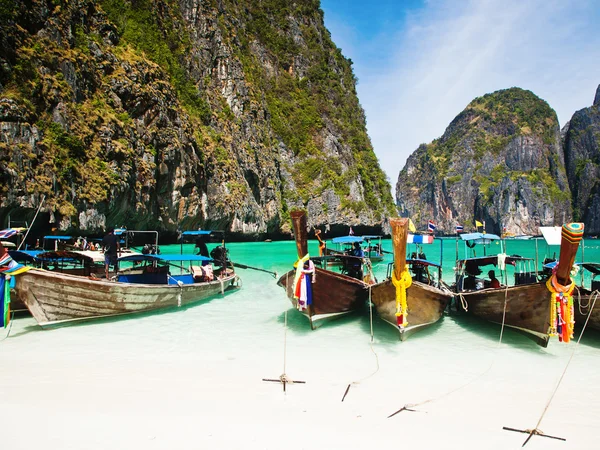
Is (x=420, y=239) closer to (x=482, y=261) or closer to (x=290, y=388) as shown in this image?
(x=482, y=261)

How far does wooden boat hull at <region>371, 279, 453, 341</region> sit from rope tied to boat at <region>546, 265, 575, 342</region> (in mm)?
2188

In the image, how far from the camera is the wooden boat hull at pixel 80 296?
7789 mm

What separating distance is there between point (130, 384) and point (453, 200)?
146261 mm

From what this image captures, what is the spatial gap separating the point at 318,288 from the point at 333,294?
535 millimetres

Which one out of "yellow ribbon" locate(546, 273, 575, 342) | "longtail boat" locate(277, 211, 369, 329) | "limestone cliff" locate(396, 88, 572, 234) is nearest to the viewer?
"yellow ribbon" locate(546, 273, 575, 342)

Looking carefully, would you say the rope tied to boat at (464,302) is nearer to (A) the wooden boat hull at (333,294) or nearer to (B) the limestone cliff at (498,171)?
(A) the wooden boat hull at (333,294)

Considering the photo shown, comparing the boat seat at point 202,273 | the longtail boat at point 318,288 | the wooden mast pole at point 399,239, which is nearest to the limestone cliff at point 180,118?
the boat seat at point 202,273

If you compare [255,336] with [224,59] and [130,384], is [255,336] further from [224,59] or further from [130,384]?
[224,59]

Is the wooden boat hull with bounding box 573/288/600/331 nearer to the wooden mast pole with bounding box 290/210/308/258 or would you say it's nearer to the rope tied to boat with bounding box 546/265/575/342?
the rope tied to boat with bounding box 546/265/575/342

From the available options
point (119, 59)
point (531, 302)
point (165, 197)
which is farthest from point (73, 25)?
point (531, 302)

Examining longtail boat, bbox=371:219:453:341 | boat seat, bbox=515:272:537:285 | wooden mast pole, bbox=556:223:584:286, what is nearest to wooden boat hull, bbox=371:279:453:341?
longtail boat, bbox=371:219:453:341

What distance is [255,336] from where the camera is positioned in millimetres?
8430

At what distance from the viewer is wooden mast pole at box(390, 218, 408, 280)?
21.8ft

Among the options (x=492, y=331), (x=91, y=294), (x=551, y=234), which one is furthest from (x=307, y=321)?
(x=551, y=234)
